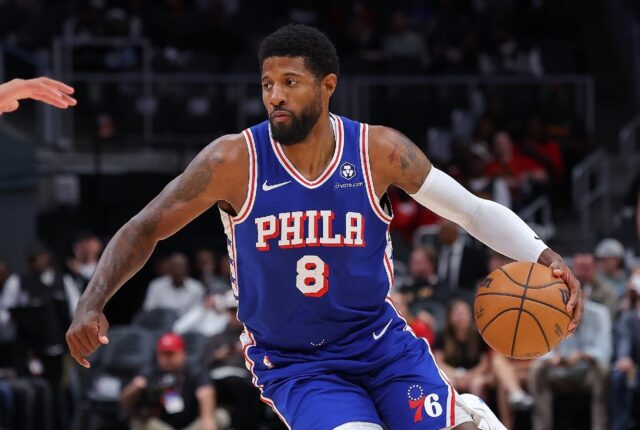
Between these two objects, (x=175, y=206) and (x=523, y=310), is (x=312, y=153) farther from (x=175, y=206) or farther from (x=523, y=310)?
(x=523, y=310)

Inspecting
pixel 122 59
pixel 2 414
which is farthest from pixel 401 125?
pixel 2 414

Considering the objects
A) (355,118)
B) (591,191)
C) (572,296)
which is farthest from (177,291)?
(572,296)

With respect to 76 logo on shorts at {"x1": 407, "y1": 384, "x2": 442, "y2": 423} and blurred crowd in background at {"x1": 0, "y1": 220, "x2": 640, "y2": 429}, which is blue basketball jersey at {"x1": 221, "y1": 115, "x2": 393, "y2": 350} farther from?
blurred crowd in background at {"x1": 0, "y1": 220, "x2": 640, "y2": 429}

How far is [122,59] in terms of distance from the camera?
1672cm

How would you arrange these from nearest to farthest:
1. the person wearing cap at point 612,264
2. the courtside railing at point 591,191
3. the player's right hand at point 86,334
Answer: the player's right hand at point 86,334 → the person wearing cap at point 612,264 → the courtside railing at point 591,191

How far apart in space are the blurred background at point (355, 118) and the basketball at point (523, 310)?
5.31 metres

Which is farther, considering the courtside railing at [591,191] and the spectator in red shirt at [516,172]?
the courtside railing at [591,191]

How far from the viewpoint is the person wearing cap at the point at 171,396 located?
36.5 feet

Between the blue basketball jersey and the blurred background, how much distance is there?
5640 millimetres

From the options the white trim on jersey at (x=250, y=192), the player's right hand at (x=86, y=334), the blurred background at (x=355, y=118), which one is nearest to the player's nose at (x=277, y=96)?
the white trim on jersey at (x=250, y=192)

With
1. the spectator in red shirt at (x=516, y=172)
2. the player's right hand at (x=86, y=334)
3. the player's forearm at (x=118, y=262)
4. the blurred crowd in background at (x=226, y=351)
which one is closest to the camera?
the player's right hand at (x=86, y=334)

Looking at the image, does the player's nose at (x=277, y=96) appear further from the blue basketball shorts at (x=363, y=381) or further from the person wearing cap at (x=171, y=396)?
the person wearing cap at (x=171, y=396)

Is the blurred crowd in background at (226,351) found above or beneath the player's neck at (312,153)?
beneath

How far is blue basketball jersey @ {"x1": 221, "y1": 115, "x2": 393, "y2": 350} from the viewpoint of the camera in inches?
208
